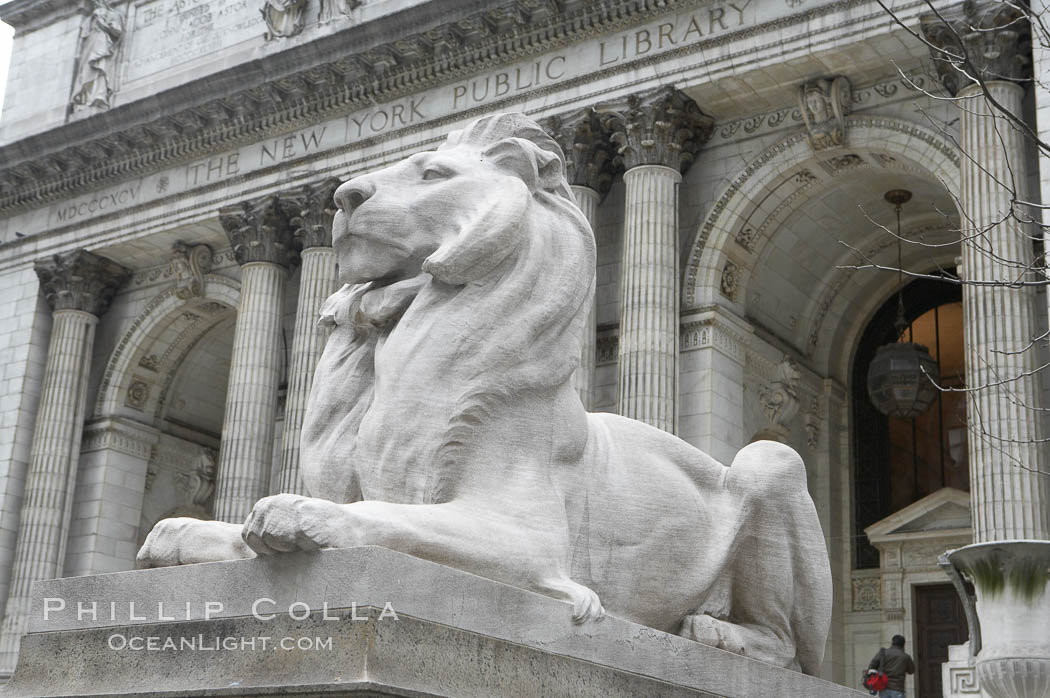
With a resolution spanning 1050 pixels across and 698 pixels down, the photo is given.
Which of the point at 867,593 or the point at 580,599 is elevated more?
the point at 867,593

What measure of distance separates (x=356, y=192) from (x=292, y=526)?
1.31 metres

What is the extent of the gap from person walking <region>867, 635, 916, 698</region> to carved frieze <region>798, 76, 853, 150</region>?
6874mm

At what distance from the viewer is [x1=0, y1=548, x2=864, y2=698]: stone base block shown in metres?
3.11

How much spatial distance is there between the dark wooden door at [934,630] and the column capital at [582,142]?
7.67 metres

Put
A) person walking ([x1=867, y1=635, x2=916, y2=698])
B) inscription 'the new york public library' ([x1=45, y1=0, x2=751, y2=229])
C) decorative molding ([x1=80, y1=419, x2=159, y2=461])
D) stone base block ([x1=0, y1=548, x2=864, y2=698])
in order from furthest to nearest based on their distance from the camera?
decorative molding ([x1=80, y1=419, x2=159, y2=461])
inscription 'the new york public library' ([x1=45, y1=0, x2=751, y2=229])
person walking ([x1=867, y1=635, x2=916, y2=698])
stone base block ([x1=0, y1=548, x2=864, y2=698])

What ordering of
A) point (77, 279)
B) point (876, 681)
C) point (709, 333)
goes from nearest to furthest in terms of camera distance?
point (876, 681) < point (709, 333) < point (77, 279)

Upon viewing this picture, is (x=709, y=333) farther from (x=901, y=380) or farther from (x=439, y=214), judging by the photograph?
(x=439, y=214)

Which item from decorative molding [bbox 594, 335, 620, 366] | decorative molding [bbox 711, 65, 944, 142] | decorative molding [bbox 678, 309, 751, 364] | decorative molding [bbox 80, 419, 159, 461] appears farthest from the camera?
decorative molding [bbox 80, 419, 159, 461]

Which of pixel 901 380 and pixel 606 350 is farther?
pixel 606 350

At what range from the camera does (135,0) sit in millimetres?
27109

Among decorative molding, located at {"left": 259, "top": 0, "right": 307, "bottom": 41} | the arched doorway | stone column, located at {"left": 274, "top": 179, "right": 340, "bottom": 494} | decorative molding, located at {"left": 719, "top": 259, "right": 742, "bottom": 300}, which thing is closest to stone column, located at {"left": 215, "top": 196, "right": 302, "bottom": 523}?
stone column, located at {"left": 274, "top": 179, "right": 340, "bottom": 494}

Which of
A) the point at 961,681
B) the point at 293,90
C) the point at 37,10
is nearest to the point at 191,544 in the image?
the point at 961,681

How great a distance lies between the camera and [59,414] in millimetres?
24906

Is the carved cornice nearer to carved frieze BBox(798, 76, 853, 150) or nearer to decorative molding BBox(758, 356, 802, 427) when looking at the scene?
carved frieze BBox(798, 76, 853, 150)
